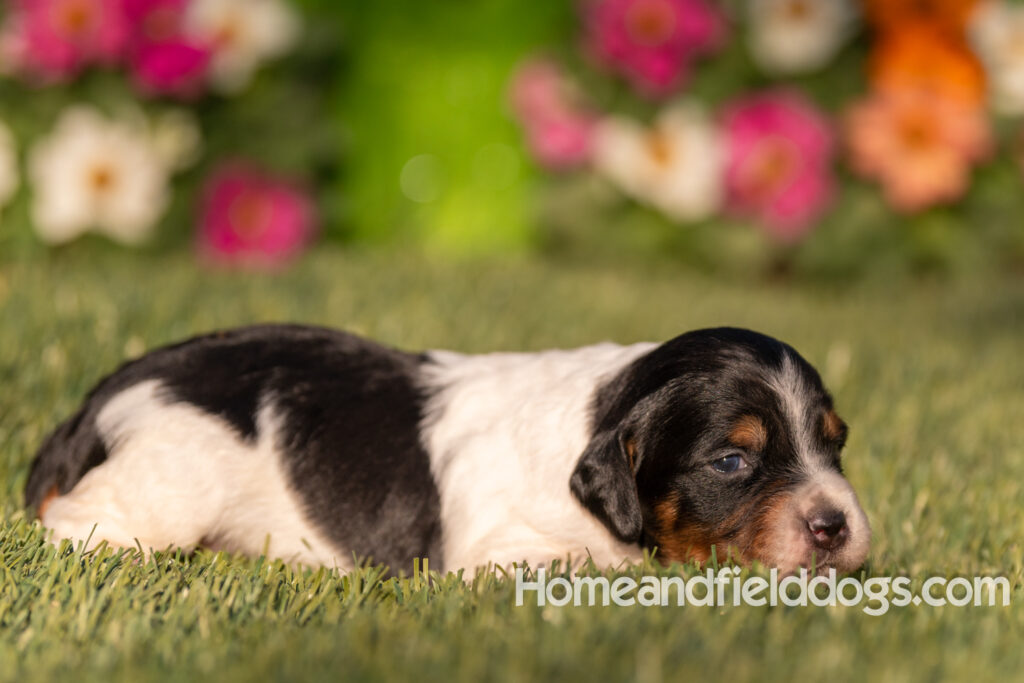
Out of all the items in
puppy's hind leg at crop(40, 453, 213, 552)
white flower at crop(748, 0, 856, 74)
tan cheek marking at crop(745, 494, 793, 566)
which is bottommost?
puppy's hind leg at crop(40, 453, 213, 552)

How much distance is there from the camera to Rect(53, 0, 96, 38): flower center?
7.47m

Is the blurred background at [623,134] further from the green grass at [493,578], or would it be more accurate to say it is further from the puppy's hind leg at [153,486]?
the puppy's hind leg at [153,486]

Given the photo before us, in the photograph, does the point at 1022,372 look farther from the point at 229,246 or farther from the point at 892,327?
the point at 229,246

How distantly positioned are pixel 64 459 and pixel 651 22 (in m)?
6.44

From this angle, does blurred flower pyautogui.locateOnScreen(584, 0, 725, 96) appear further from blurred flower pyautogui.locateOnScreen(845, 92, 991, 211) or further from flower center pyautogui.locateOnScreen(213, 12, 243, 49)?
flower center pyautogui.locateOnScreen(213, 12, 243, 49)

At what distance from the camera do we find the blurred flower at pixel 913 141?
8930 millimetres

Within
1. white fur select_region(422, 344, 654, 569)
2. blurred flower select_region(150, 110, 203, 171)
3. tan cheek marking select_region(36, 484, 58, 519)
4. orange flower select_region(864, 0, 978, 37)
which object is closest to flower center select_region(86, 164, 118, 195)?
blurred flower select_region(150, 110, 203, 171)

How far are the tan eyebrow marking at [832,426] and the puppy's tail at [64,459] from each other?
2179mm

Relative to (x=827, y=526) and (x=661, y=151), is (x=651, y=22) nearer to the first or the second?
(x=661, y=151)

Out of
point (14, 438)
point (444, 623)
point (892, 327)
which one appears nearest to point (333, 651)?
point (444, 623)

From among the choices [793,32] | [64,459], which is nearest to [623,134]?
[793,32]

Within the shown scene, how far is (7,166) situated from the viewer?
24.6 feet

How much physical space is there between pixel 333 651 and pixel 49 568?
1.00 m

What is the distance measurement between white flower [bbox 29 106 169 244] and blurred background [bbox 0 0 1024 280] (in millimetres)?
260
